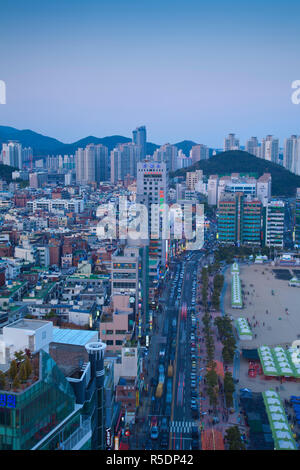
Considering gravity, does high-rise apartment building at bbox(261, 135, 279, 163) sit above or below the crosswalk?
above

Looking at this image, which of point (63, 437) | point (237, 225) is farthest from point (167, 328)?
point (237, 225)

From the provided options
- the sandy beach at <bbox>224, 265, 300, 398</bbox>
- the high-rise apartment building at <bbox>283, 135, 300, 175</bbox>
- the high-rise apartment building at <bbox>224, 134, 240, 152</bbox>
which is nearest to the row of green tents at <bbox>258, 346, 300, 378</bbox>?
the sandy beach at <bbox>224, 265, 300, 398</bbox>

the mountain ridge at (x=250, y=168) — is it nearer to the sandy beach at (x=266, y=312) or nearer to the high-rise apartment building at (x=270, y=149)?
the high-rise apartment building at (x=270, y=149)

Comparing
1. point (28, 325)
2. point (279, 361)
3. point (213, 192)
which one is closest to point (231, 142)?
point (213, 192)

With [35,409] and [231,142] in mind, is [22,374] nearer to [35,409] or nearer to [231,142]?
[35,409]

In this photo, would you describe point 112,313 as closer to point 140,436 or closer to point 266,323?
point 140,436

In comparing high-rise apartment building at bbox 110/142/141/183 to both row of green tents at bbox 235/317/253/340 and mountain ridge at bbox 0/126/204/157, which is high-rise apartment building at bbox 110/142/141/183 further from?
row of green tents at bbox 235/317/253/340
